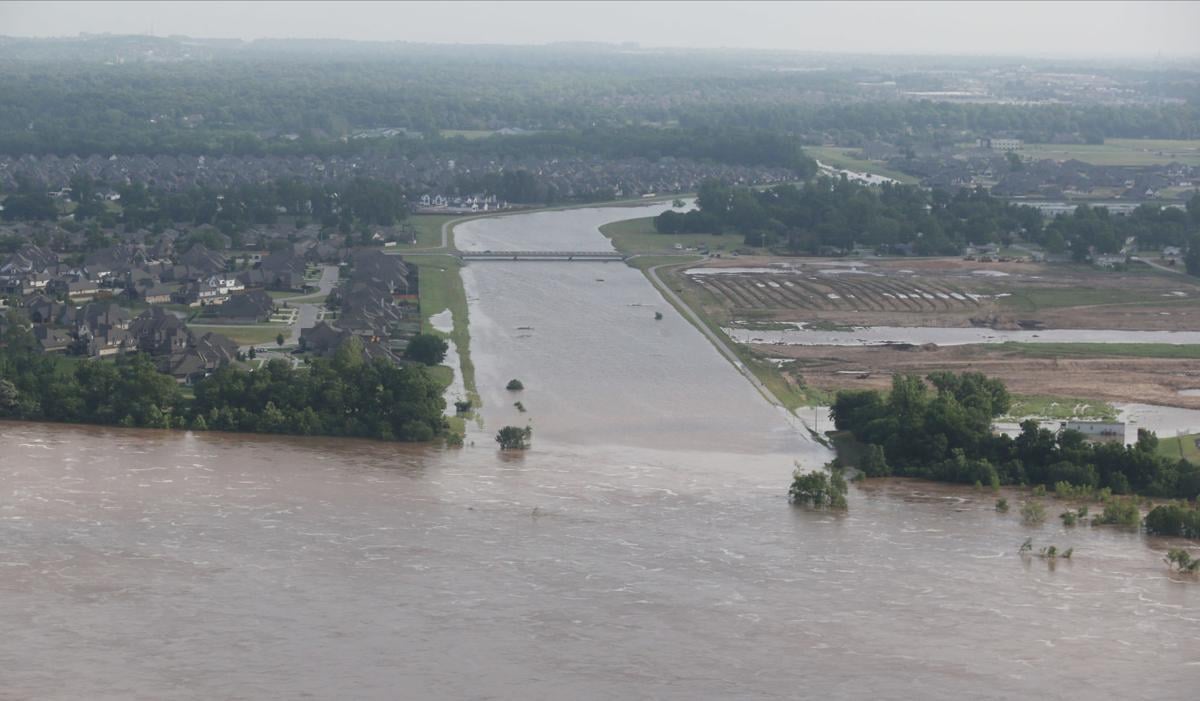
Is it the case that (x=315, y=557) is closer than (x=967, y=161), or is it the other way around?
(x=315, y=557)

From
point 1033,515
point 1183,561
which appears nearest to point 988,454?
point 1033,515

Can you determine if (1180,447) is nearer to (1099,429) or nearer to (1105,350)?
(1099,429)

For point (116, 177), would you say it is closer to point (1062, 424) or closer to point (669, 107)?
point (1062, 424)

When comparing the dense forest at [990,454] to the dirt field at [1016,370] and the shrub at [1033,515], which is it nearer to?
the shrub at [1033,515]

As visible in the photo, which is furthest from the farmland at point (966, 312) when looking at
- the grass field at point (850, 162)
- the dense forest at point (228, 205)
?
the grass field at point (850, 162)

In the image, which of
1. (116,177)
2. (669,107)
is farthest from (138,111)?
(669,107)

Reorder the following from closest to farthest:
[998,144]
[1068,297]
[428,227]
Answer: [1068,297], [428,227], [998,144]
